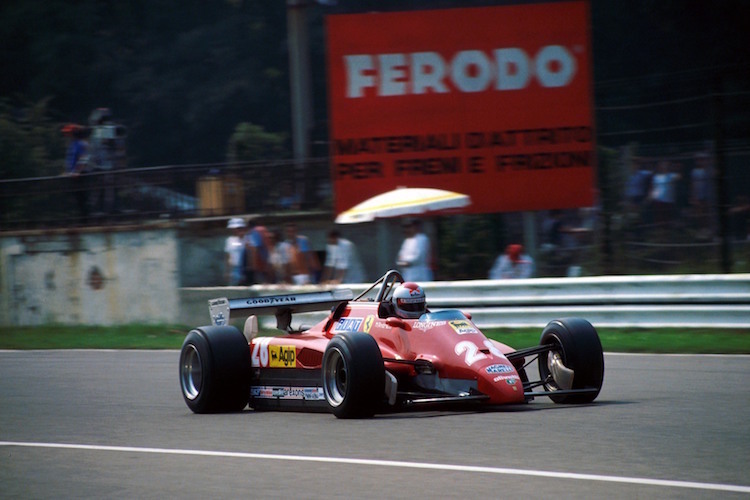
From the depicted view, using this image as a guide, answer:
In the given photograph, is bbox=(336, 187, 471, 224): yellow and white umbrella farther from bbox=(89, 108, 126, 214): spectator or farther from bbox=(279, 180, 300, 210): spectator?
bbox=(89, 108, 126, 214): spectator

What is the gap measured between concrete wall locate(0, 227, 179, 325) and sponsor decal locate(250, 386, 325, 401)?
10370 millimetres

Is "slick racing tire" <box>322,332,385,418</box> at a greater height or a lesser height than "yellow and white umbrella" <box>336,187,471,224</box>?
lesser

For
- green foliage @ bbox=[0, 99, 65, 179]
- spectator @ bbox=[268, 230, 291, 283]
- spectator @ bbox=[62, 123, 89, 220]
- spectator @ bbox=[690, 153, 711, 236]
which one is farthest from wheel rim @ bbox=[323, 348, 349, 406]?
green foliage @ bbox=[0, 99, 65, 179]

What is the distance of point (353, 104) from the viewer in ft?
65.6

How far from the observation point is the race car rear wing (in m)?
10.7

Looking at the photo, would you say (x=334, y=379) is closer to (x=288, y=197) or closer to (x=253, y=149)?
(x=288, y=197)

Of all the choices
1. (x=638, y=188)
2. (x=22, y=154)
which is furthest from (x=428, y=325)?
(x=22, y=154)

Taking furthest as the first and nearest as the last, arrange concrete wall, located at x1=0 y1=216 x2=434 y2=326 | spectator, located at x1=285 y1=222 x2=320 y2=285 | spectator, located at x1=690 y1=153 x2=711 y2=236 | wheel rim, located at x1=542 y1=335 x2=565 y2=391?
concrete wall, located at x1=0 y1=216 x2=434 y2=326 < spectator, located at x1=285 y1=222 x2=320 y2=285 < spectator, located at x1=690 y1=153 x2=711 y2=236 < wheel rim, located at x1=542 y1=335 x2=565 y2=391

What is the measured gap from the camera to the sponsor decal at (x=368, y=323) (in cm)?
Result: 972

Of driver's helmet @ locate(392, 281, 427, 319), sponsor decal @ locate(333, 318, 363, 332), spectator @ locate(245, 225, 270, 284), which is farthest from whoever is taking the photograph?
spectator @ locate(245, 225, 270, 284)

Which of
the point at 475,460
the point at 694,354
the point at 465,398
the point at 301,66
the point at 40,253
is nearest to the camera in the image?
the point at 475,460

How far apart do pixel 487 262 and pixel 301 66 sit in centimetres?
726

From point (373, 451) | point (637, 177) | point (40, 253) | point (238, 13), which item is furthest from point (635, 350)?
point (238, 13)

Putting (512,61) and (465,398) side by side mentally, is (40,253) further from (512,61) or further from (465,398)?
(465,398)
